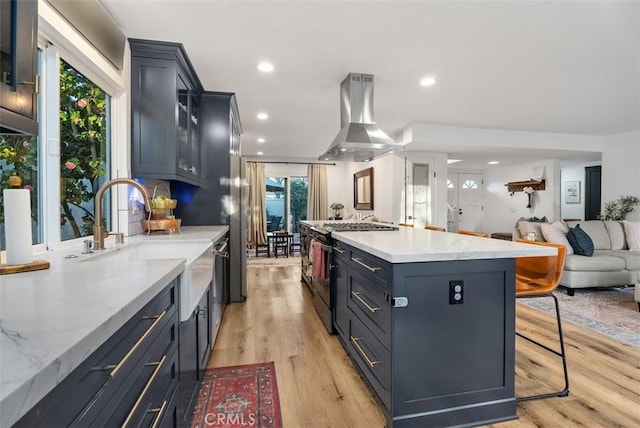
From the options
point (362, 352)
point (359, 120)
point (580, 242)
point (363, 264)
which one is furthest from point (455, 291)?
point (580, 242)

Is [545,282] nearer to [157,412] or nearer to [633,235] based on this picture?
[157,412]

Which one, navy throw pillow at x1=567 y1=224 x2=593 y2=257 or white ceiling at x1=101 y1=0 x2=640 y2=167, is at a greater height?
white ceiling at x1=101 y1=0 x2=640 y2=167

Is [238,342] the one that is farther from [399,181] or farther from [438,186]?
[438,186]

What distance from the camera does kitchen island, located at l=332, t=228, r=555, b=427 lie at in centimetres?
155

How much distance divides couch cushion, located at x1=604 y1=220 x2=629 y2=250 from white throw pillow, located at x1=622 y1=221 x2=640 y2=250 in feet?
0.19

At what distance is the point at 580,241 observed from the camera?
4141mm

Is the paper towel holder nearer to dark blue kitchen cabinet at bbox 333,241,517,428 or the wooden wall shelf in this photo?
dark blue kitchen cabinet at bbox 333,241,517,428

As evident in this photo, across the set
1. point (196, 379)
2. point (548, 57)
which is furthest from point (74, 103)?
point (548, 57)

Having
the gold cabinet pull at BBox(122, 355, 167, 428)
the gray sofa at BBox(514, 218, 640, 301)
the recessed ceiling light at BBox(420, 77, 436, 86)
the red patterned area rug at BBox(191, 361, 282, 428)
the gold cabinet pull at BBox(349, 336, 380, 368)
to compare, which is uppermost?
the recessed ceiling light at BBox(420, 77, 436, 86)

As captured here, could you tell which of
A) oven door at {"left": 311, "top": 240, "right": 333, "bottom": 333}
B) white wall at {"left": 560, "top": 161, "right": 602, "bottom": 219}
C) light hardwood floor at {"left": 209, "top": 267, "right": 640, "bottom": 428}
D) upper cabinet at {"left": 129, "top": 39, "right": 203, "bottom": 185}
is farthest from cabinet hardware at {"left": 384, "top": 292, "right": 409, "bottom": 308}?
white wall at {"left": 560, "top": 161, "right": 602, "bottom": 219}

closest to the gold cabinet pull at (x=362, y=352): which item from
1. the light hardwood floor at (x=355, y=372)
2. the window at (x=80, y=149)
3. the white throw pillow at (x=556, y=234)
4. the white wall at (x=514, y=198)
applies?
the light hardwood floor at (x=355, y=372)

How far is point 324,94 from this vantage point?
366cm

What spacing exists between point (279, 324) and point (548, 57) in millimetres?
3547

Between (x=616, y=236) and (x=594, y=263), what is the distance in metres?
1.15
